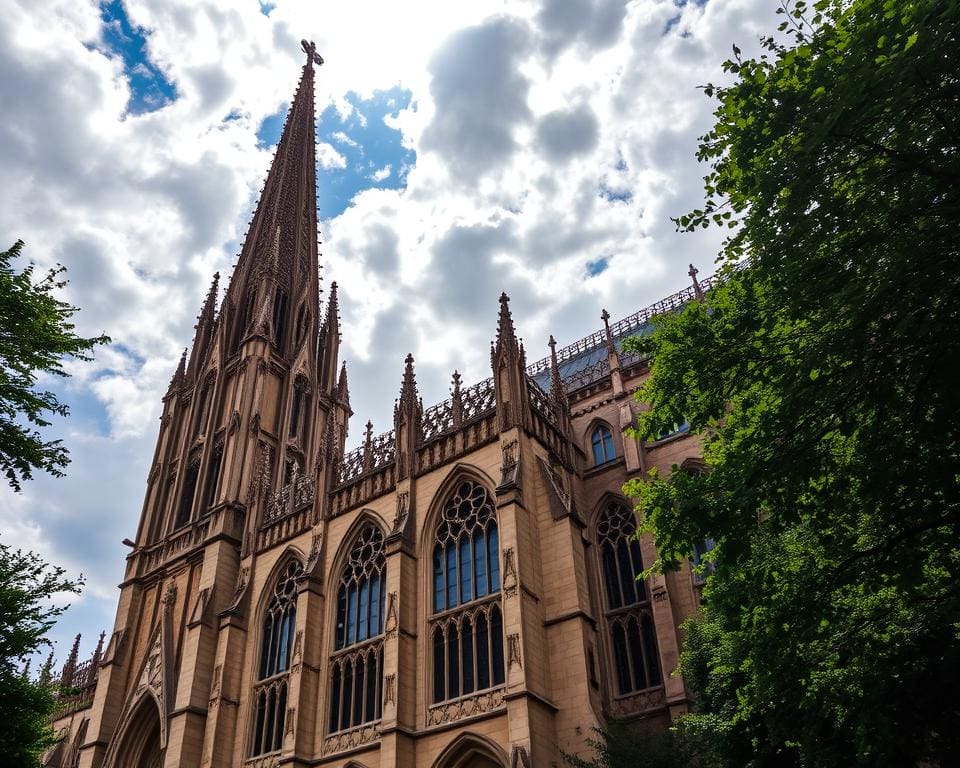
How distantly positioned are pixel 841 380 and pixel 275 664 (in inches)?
910

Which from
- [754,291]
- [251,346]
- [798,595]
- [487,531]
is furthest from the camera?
[251,346]

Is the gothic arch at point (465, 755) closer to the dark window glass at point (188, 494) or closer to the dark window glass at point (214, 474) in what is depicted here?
the dark window glass at point (214, 474)

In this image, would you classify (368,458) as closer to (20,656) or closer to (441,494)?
(441,494)

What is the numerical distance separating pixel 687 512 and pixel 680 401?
197 centimetres

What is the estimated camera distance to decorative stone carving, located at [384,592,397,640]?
907 inches

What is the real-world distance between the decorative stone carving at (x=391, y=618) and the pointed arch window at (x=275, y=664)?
214 inches

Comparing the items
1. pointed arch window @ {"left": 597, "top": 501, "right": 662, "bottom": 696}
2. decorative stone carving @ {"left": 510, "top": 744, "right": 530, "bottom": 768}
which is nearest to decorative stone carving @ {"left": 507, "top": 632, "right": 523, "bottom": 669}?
decorative stone carving @ {"left": 510, "top": 744, "right": 530, "bottom": 768}

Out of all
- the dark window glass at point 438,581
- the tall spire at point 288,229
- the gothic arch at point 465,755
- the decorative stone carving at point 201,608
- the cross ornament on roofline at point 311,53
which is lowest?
the gothic arch at point 465,755

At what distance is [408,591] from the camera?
23969 millimetres

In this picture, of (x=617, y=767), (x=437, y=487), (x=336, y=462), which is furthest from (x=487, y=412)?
(x=617, y=767)

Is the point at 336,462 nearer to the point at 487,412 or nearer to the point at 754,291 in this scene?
the point at 487,412

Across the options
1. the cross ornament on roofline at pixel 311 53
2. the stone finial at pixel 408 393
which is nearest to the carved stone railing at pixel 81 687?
the stone finial at pixel 408 393

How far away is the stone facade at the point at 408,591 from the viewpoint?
2106cm

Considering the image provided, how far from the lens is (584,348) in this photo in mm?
37250
